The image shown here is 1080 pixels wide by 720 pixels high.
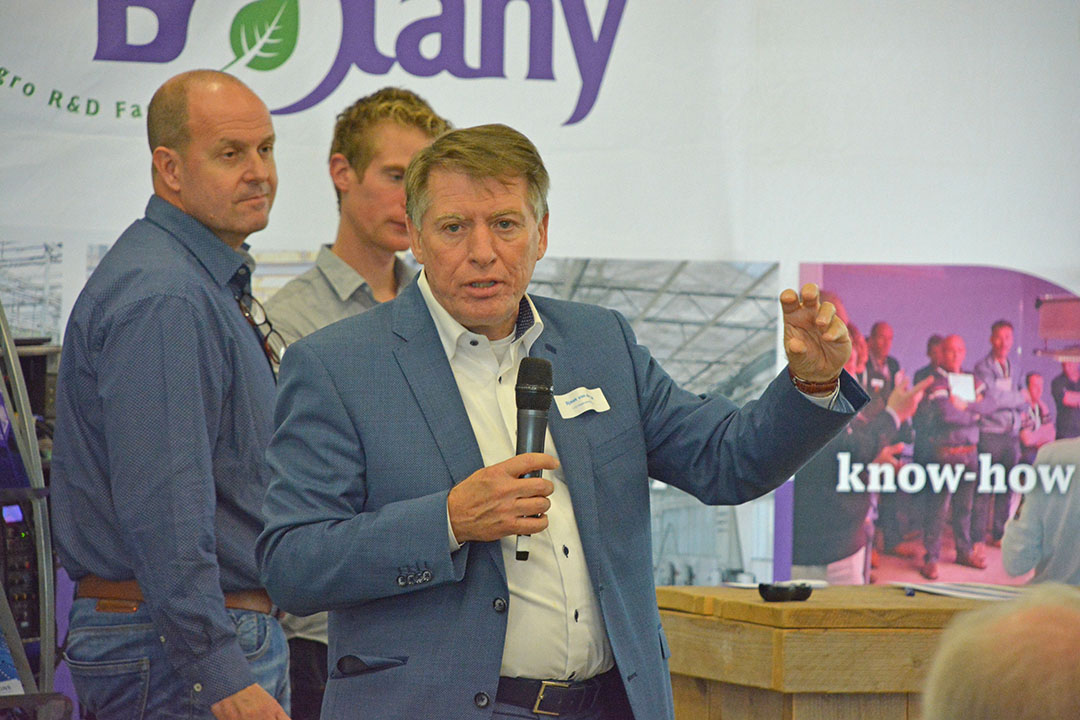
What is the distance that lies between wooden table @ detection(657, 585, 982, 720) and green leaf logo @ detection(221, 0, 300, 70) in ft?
7.89

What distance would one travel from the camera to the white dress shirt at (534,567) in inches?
72.1

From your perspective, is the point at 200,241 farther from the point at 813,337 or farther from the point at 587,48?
the point at 587,48

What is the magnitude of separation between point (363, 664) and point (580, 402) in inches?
20.5

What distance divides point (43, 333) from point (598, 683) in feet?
8.60

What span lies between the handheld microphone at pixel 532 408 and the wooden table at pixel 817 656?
829mm

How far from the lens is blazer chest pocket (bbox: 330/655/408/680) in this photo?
71.4 inches

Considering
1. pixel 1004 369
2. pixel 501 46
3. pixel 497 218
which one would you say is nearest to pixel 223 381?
pixel 497 218

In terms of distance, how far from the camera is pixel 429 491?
6.09 ft

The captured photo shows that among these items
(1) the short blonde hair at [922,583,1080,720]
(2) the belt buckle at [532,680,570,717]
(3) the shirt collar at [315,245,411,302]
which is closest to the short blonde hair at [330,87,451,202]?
(3) the shirt collar at [315,245,411,302]

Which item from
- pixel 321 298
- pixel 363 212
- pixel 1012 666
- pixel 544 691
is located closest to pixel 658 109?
pixel 363 212

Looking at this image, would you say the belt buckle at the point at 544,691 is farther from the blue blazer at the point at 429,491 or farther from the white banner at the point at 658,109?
the white banner at the point at 658,109

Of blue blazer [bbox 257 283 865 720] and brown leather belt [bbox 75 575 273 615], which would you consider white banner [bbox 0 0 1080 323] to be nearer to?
brown leather belt [bbox 75 575 273 615]

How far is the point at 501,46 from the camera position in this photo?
4.11 meters

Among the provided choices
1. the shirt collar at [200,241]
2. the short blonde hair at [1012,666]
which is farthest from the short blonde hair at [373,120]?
the short blonde hair at [1012,666]
